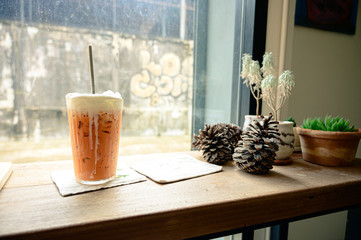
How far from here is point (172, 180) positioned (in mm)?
576

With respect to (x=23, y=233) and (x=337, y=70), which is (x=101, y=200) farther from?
(x=337, y=70)

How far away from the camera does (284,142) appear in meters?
0.75

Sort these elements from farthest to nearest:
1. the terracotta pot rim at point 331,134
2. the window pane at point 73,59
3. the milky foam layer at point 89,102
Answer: the window pane at point 73,59
the terracotta pot rim at point 331,134
the milky foam layer at point 89,102

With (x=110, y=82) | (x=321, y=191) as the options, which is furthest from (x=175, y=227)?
(x=110, y=82)

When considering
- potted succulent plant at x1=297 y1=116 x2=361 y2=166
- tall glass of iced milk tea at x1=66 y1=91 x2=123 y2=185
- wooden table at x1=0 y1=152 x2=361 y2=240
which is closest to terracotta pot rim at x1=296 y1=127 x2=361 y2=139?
potted succulent plant at x1=297 y1=116 x2=361 y2=166

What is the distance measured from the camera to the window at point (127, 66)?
0.89 m

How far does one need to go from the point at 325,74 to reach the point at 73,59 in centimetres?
134

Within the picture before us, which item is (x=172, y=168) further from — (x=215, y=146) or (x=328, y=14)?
(x=328, y=14)

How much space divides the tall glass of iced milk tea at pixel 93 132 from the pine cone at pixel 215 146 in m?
0.32

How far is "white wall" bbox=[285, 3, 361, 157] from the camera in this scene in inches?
47.8

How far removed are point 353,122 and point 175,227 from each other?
5.01 ft

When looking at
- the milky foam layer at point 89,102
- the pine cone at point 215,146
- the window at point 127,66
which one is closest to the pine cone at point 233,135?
the pine cone at point 215,146

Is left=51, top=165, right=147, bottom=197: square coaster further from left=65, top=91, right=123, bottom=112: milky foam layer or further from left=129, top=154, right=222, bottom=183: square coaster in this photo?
left=65, top=91, right=123, bottom=112: milky foam layer

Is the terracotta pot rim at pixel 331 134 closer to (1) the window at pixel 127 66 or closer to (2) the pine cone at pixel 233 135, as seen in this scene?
(2) the pine cone at pixel 233 135
